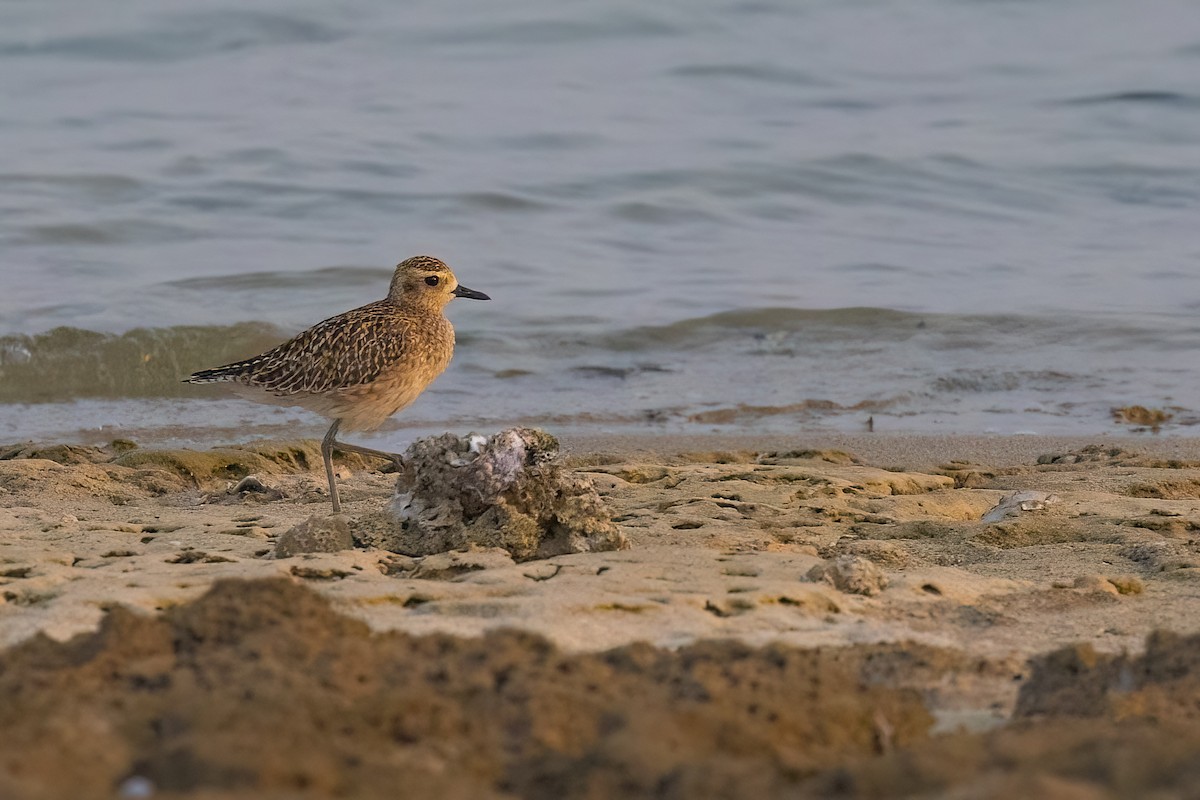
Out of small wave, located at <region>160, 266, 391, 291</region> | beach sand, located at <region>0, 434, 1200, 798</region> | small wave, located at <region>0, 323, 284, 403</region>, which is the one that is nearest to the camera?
beach sand, located at <region>0, 434, 1200, 798</region>

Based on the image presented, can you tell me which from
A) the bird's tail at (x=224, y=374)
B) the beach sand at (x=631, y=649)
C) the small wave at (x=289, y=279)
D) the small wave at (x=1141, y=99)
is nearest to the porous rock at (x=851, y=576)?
the beach sand at (x=631, y=649)

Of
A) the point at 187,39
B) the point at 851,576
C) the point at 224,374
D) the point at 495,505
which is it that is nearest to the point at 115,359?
the point at 224,374

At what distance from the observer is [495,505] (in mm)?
5172

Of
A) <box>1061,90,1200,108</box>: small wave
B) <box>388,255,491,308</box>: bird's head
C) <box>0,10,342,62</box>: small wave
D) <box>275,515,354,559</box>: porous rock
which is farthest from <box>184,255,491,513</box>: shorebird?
<box>0,10,342,62</box>: small wave

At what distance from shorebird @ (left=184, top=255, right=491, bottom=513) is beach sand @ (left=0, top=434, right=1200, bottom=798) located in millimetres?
457

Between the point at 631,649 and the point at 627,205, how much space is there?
13.0 meters

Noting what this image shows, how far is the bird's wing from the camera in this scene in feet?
22.0

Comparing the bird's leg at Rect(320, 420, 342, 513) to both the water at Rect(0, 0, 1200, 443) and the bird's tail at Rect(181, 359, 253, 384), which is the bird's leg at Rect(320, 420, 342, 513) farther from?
the water at Rect(0, 0, 1200, 443)

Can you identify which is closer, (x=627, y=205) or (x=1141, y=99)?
(x=627, y=205)

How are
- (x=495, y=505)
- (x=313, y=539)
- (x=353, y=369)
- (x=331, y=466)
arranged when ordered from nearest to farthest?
(x=313, y=539) < (x=495, y=505) < (x=331, y=466) < (x=353, y=369)

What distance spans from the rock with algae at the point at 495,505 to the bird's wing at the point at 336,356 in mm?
1491

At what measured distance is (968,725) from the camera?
133 inches

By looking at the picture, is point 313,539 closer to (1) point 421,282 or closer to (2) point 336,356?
(2) point 336,356

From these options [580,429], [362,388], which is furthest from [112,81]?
[362,388]
